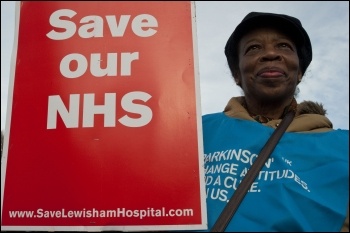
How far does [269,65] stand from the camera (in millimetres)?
2031

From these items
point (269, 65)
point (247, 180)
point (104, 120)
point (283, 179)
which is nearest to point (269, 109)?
point (269, 65)

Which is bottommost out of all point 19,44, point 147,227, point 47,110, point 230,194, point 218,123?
point 147,227

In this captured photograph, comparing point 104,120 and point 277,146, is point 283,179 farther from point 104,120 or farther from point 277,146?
point 104,120

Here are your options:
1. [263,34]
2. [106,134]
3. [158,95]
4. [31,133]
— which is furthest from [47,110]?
[263,34]

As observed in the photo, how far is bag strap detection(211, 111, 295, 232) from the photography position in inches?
53.7

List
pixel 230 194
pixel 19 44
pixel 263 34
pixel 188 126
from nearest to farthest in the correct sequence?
pixel 188 126, pixel 19 44, pixel 230 194, pixel 263 34

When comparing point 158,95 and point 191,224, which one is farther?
point 158,95

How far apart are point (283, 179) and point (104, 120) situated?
0.76 meters

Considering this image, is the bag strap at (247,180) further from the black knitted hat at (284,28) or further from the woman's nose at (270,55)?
the black knitted hat at (284,28)

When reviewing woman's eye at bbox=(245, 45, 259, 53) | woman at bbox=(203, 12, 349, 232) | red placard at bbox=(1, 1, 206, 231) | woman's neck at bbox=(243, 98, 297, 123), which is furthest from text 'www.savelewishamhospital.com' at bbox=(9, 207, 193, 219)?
woman's eye at bbox=(245, 45, 259, 53)

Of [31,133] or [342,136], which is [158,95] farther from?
[342,136]

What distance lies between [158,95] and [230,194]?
52cm

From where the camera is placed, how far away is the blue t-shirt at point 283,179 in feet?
4.77

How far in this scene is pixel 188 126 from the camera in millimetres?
1358
